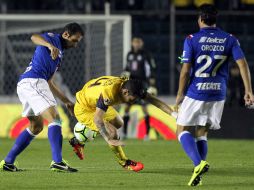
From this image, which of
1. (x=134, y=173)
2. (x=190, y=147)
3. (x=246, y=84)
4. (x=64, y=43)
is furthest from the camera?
(x=64, y=43)

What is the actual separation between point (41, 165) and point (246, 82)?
3.51m

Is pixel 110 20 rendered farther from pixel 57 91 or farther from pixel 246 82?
pixel 246 82

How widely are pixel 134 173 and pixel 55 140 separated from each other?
1.02 m

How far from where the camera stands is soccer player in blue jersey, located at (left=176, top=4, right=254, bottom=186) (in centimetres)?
1030

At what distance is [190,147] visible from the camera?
10.1 m

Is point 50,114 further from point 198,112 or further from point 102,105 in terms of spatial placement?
point 198,112

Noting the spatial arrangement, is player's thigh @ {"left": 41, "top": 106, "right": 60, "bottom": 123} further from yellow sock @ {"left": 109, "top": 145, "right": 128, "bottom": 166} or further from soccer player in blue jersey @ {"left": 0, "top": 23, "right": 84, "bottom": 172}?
yellow sock @ {"left": 109, "top": 145, "right": 128, "bottom": 166}

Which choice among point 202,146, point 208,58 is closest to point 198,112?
point 208,58

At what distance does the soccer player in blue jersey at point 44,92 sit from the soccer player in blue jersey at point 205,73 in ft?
5.40

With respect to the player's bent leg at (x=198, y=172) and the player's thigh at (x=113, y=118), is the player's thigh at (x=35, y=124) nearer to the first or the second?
the player's thigh at (x=113, y=118)

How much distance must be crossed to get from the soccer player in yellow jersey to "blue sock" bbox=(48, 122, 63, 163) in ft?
1.60

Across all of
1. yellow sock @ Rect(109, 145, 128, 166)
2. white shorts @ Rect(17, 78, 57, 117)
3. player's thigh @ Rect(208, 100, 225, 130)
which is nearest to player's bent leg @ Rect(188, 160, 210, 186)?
player's thigh @ Rect(208, 100, 225, 130)

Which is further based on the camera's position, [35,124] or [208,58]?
[35,124]

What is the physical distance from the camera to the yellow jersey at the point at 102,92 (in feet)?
36.1
